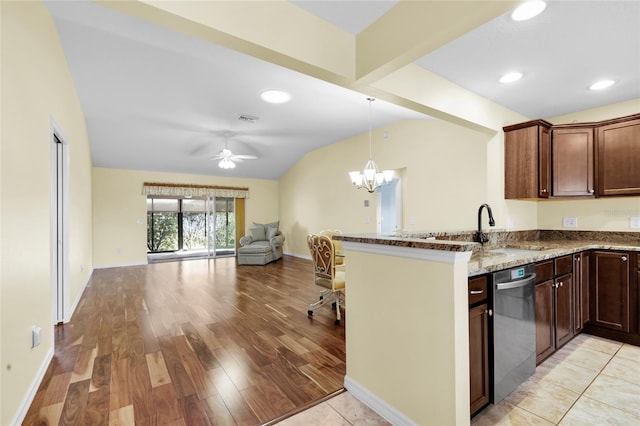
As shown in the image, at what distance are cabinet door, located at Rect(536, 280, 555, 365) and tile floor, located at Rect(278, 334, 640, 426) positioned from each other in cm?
17

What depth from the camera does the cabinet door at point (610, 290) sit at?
2596 mm

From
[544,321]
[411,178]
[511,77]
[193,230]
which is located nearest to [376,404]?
[544,321]

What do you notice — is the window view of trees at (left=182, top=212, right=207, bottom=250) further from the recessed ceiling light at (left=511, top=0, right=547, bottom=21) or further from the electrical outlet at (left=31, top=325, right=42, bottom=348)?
the recessed ceiling light at (left=511, top=0, right=547, bottom=21)

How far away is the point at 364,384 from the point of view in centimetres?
184

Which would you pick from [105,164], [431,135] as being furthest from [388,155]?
[105,164]

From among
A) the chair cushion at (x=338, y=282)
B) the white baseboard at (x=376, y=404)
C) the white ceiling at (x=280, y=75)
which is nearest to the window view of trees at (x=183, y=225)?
the white ceiling at (x=280, y=75)

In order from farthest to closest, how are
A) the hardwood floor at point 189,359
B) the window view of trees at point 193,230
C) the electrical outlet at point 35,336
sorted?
the window view of trees at point 193,230
the electrical outlet at point 35,336
the hardwood floor at point 189,359

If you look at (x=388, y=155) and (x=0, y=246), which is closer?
(x=0, y=246)

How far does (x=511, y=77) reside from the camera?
8.27 ft

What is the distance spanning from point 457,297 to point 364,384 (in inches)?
36.5

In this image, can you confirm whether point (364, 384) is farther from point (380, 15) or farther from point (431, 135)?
point (431, 135)

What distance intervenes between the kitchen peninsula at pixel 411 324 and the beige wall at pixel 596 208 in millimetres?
2049

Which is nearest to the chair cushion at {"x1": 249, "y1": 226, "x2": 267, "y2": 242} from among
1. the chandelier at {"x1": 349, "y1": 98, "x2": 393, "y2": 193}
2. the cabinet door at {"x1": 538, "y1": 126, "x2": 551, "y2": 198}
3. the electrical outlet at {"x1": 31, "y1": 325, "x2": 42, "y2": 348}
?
the chandelier at {"x1": 349, "y1": 98, "x2": 393, "y2": 193}

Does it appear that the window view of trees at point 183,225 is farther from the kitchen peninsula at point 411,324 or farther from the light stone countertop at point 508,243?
the kitchen peninsula at point 411,324
